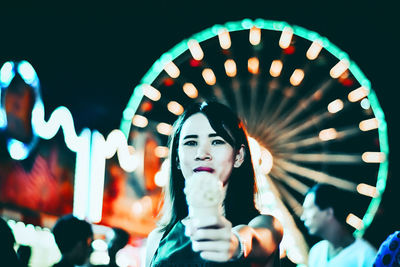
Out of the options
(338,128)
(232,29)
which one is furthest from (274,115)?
(232,29)

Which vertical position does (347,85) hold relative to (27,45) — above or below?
below

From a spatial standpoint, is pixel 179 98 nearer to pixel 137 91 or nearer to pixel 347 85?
pixel 137 91

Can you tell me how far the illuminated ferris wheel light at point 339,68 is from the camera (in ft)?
19.7

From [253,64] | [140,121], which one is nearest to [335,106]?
[253,64]

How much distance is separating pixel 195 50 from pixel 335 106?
6.71 ft

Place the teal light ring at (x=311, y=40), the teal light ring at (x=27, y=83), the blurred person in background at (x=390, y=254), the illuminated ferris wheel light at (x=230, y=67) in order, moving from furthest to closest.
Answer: the illuminated ferris wheel light at (x=230, y=67)
the teal light ring at (x=311, y=40)
the teal light ring at (x=27, y=83)
the blurred person in background at (x=390, y=254)

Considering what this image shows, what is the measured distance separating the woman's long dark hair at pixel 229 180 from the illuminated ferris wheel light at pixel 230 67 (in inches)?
171

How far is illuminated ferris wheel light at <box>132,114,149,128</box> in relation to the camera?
6.00m

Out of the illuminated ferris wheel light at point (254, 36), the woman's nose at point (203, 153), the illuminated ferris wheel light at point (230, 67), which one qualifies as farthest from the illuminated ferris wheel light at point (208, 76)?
the woman's nose at point (203, 153)

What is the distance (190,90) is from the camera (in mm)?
6332

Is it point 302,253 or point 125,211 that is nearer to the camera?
point 302,253

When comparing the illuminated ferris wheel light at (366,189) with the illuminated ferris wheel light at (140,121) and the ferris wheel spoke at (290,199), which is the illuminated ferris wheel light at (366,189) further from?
the illuminated ferris wheel light at (140,121)

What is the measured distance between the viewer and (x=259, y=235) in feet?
5.68

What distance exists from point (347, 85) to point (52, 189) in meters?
4.64
